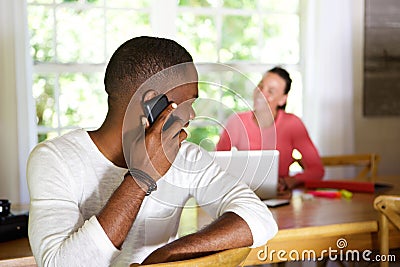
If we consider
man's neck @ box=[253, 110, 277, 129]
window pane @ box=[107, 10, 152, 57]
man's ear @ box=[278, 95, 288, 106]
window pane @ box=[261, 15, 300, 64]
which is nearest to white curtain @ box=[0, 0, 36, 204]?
window pane @ box=[107, 10, 152, 57]

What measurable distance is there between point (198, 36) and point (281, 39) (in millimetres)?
602

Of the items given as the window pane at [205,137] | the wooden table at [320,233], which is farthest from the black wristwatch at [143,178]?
the wooden table at [320,233]

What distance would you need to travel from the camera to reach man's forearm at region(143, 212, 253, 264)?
1.25 metres

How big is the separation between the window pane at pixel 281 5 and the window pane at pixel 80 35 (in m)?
1.11

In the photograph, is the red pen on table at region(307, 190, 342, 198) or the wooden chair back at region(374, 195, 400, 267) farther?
the red pen on table at region(307, 190, 342, 198)

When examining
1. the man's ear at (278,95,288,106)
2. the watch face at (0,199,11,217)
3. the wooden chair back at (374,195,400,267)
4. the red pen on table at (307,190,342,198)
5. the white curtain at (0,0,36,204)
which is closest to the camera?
the watch face at (0,199,11,217)

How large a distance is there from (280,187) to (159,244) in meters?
1.47

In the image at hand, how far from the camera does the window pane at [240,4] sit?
13.7 ft

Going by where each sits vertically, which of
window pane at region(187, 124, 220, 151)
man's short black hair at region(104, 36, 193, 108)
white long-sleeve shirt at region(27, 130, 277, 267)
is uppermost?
man's short black hair at region(104, 36, 193, 108)

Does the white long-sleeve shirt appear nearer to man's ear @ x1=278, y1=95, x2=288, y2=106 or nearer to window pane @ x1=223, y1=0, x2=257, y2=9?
man's ear @ x1=278, y1=95, x2=288, y2=106

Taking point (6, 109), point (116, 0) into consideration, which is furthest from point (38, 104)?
point (116, 0)

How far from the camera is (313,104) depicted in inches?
169

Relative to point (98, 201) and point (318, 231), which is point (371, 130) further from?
point (98, 201)

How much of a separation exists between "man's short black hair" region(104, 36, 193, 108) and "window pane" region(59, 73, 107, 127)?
2.61m
